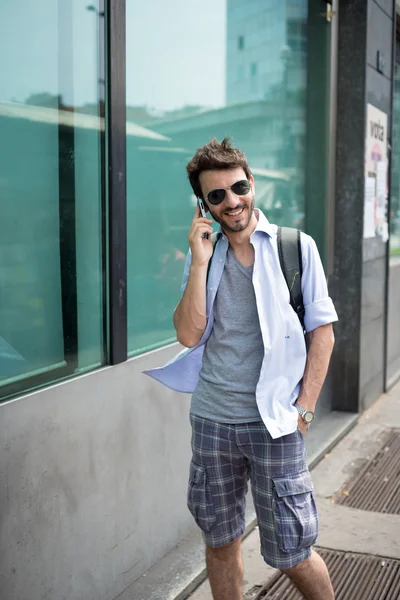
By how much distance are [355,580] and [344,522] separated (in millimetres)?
795

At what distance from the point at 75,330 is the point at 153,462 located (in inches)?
36.1

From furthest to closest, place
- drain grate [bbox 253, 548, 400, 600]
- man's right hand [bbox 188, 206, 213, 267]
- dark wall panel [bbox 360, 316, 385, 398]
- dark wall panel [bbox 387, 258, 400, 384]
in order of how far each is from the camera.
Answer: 1. dark wall panel [bbox 387, 258, 400, 384]
2. dark wall panel [bbox 360, 316, 385, 398]
3. drain grate [bbox 253, 548, 400, 600]
4. man's right hand [bbox 188, 206, 213, 267]

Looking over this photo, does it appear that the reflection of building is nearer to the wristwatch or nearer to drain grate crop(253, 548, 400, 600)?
the wristwatch

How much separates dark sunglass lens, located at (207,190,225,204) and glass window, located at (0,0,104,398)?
2.67 ft

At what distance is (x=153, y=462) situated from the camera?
406cm

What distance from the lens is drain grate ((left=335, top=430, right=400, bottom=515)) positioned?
16.5 ft

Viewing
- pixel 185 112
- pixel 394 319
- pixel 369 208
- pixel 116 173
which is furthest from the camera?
pixel 394 319

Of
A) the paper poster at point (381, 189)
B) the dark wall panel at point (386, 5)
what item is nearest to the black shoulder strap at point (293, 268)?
the paper poster at point (381, 189)

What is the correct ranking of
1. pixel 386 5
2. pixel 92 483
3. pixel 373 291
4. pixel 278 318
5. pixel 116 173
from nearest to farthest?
pixel 278 318 < pixel 92 483 < pixel 116 173 < pixel 373 291 < pixel 386 5

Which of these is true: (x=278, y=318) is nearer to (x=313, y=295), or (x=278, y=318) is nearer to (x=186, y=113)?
(x=313, y=295)

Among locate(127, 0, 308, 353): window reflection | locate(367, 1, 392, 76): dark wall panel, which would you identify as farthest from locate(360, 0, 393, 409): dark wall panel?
locate(127, 0, 308, 353): window reflection

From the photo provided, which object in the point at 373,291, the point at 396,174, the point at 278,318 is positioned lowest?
the point at 373,291

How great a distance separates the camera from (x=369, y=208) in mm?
6863

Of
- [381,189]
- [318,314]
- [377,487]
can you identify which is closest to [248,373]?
[318,314]
